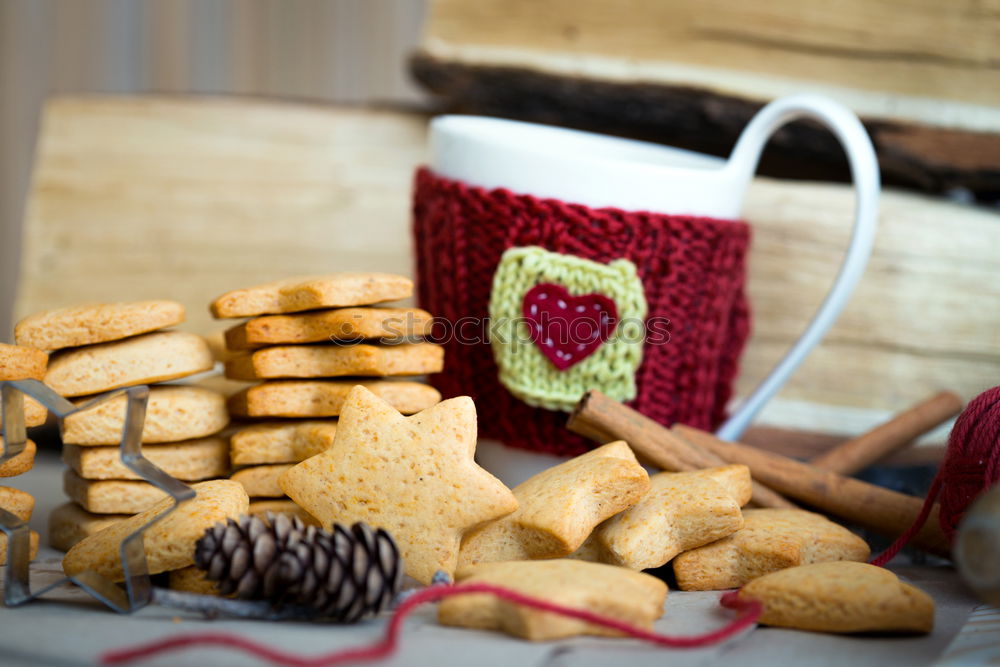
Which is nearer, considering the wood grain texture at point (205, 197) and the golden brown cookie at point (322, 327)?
the golden brown cookie at point (322, 327)

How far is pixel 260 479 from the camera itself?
73 centimetres

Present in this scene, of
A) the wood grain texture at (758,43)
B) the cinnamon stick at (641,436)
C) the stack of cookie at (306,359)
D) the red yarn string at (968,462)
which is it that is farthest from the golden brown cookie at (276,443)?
the wood grain texture at (758,43)

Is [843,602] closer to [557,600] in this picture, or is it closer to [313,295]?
[557,600]

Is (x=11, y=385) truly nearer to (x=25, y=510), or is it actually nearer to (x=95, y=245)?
(x=25, y=510)

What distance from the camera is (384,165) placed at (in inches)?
46.3

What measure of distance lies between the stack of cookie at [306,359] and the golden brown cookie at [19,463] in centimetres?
15

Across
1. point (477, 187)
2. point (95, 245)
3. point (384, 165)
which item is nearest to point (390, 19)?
point (384, 165)

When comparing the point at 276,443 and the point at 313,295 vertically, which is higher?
the point at 313,295

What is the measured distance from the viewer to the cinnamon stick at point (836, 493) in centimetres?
77

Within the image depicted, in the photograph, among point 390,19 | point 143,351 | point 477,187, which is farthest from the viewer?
point 390,19

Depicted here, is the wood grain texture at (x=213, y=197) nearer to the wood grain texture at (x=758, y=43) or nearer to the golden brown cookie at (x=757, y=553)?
the wood grain texture at (x=758, y=43)

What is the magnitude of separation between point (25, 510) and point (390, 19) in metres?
1.30

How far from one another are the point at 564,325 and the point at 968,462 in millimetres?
325

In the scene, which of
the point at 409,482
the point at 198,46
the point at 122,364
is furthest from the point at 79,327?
the point at 198,46
